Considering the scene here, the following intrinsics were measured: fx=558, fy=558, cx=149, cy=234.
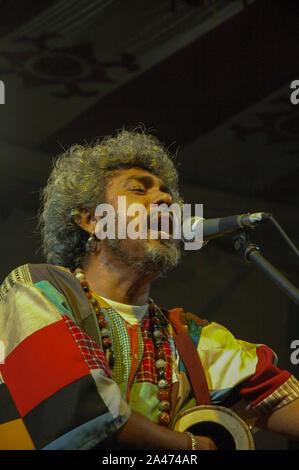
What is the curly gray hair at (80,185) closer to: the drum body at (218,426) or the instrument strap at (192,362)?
the instrument strap at (192,362)

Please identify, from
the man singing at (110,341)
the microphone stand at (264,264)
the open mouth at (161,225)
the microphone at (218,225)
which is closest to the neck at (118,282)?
the man singing at (110,341)

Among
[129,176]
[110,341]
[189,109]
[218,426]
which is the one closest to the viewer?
[218,426]

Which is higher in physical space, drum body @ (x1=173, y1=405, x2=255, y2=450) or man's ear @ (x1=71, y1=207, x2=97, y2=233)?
man's ear @ (x1=71, y1=207, x2=97, y2=233)

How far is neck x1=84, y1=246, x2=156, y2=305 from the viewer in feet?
6.59

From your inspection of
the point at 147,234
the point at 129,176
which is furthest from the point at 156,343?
the point at 129,176

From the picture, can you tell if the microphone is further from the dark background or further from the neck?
the dark background

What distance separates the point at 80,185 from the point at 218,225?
80 cm

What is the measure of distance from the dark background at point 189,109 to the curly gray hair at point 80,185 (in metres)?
0.22

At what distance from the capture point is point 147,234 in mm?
1968

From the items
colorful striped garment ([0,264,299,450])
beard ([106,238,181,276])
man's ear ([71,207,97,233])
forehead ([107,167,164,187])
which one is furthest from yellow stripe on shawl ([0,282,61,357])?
forehead ([107,167,164,187])

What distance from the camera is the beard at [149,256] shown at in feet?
6.31

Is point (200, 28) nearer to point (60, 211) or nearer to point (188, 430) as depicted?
point (60, 211)

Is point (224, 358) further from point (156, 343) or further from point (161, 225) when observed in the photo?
point (161, 225)

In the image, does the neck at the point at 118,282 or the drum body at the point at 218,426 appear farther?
the neck at the point at 118,282
